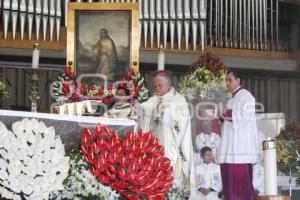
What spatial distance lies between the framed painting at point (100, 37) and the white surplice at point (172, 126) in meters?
0.71

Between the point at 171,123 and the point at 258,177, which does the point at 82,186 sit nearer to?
the point at 171,123

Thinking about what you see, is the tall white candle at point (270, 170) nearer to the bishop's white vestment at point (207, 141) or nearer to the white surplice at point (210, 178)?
the white surplice at point (210, 178)

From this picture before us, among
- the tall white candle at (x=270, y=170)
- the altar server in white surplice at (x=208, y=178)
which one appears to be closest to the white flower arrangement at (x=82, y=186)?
the tall white candle at (x=270, y=170)

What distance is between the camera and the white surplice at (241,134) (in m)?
7.08

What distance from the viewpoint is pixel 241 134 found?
23.3ft

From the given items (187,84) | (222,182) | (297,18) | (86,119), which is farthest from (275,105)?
(86,119)

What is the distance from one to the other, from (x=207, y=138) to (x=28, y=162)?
557 centimetres

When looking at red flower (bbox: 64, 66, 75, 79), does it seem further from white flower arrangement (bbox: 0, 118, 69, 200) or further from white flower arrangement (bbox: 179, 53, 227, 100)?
white flower arrangement (bbox: 0, 118, 69, 200)

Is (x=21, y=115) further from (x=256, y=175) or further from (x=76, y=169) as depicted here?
(x=256, y=175)

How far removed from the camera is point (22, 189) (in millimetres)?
2822

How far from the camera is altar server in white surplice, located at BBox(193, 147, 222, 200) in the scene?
25.1ft

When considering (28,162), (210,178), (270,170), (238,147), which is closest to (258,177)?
(210,178)

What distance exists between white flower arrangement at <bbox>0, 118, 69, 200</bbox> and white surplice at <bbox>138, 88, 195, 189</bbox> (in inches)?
150

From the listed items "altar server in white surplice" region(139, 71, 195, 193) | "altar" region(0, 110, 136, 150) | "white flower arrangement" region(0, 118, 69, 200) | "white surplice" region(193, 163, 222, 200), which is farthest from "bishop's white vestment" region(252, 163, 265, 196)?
"white flower arrangement" region(0, 118, 69, 200)
